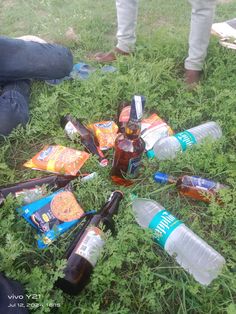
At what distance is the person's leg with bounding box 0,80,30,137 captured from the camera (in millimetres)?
2334

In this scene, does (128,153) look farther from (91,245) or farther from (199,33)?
(199,33)

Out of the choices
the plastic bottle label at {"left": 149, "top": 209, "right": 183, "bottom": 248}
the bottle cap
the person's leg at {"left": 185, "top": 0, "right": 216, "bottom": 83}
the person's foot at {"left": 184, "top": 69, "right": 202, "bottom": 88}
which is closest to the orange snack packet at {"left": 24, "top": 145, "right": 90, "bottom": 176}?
the bottle cap

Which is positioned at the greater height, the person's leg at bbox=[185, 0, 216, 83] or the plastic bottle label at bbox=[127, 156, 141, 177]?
the person's leg at bbox=[185, 0, 216, 83]

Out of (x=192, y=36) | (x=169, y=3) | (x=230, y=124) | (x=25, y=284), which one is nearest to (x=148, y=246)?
(x=25, y=284)

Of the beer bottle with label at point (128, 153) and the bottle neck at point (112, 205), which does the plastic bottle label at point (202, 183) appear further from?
the bottle neck at point (112, 205)

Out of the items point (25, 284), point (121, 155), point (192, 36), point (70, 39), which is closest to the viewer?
point (25, 284)

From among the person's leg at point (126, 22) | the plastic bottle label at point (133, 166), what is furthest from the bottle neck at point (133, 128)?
the person's leg at point (126, 22)

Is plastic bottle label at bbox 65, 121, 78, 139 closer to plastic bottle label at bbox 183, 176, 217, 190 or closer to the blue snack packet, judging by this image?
the blue snack packet

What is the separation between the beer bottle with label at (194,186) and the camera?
1916 millimetres

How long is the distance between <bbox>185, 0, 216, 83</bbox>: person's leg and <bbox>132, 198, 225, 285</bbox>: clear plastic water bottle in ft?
5.42

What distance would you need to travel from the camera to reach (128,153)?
192 cm

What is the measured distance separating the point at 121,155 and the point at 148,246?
0.57 metres

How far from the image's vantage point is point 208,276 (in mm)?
1595

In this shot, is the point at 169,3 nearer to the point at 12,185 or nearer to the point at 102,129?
the point at 102,129
